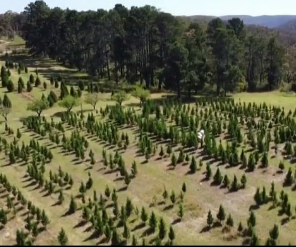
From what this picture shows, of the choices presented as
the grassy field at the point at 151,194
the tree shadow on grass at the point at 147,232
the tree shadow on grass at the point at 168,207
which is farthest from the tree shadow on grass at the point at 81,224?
the tree shadow on grass at the point at 168,207

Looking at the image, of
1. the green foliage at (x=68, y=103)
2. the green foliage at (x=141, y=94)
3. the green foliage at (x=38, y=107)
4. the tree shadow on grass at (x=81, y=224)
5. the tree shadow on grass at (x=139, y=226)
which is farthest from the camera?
the green foliage at (x=141, y=94)

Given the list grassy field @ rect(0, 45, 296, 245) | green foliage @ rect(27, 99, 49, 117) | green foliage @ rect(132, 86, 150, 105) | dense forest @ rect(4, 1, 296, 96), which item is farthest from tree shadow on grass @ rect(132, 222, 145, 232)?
dense forest @ rect(4, 1, 296, 96)

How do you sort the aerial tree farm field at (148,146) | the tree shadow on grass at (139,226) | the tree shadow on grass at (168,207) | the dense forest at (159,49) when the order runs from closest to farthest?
1. the tree shadow on grass at (139,226)
2. the aerial tree farm field at (148,146)
3. the tree shadow on grass at (168,207)
4. the dense forest at (159,49)

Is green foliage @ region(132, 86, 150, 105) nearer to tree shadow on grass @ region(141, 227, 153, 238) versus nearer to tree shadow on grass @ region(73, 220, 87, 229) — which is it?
tree shadow on grass @ region(73, 220, 87, 229)

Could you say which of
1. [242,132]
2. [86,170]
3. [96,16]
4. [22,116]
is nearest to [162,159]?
[86,170]

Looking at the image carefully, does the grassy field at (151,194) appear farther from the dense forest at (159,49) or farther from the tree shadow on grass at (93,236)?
the dense forest at (159,49)

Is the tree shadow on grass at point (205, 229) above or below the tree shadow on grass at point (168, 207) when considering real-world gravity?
below

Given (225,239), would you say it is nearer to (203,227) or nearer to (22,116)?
(203,227)

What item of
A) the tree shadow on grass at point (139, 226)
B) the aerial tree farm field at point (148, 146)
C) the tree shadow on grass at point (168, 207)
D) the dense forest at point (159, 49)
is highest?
the dense forest at point (159, 49)
